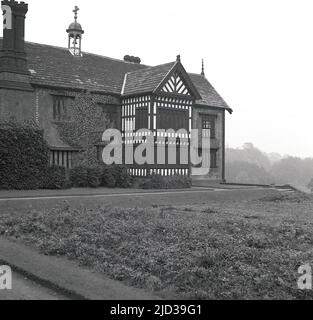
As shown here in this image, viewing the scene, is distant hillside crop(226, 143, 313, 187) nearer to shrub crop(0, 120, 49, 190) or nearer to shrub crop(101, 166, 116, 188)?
shrub crop(101, 166, 116, 188)

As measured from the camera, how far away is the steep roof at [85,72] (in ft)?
89.1

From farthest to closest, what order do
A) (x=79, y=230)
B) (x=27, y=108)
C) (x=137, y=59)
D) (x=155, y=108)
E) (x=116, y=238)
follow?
1. (x=137, y=59)
2. (x=155, y=108)
3. (x=27, y=108)
4. (x=79, y=230)
5. (x=116, y=238)

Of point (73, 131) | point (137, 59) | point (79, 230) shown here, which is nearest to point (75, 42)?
point (137, 59)

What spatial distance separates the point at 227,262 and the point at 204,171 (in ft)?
81.9

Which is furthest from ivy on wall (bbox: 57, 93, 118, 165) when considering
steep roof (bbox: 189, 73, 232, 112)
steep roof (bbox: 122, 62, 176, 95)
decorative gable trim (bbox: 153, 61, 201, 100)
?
steep roof (bbox: 189, 73, 232, 112)

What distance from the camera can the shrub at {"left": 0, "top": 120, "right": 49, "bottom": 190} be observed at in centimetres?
1995

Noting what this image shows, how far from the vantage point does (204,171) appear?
33438 mm

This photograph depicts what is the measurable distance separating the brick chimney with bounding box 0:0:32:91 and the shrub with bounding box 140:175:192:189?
28.2ft

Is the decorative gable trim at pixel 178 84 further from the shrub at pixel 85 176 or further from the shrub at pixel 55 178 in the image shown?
the shrub at pixel 55 178

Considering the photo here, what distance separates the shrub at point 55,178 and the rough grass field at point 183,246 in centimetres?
650

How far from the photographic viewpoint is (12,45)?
2492 centimetres

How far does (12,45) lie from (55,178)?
8522mm
